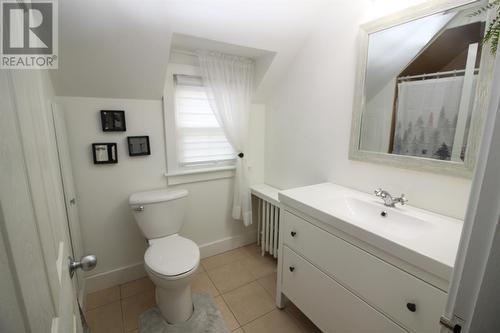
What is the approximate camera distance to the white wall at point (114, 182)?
1725 millimetres

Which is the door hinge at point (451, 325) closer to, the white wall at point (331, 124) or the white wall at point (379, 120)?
the white wall at point (331, 124)

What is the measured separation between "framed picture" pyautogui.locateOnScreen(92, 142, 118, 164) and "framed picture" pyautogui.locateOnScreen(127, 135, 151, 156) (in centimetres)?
11

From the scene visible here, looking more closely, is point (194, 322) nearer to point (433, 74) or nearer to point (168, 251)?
point (168, 251)

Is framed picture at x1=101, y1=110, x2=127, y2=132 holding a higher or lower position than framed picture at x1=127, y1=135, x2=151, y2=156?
higher

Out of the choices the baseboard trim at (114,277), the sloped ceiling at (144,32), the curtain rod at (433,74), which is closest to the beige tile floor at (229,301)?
the baseboard trim at (114,277)

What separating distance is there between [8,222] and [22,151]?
6.4 inches

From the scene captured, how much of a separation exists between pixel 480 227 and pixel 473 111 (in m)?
0.94

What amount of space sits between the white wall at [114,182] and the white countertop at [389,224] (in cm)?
118

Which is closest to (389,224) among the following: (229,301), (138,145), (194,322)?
(229,301)

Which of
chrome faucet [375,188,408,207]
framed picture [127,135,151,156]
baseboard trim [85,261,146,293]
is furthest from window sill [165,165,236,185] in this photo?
chrome faucet [375,188,408,207]

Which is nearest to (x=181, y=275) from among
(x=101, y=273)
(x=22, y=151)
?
(x=101, y=273)

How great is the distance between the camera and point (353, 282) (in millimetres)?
1148

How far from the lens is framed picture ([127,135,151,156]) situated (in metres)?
1.87

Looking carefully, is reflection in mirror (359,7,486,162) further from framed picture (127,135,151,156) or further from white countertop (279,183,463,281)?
framed picture (127,135,151,156)
